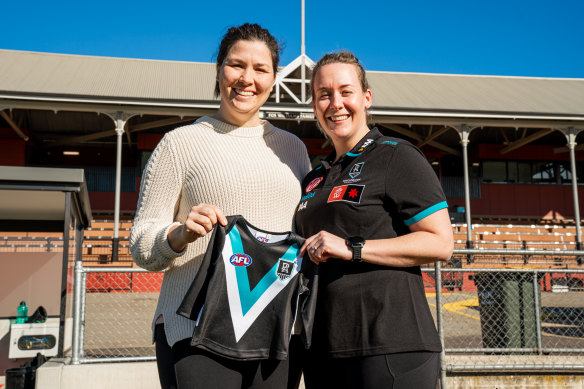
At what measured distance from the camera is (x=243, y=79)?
79.8 inches

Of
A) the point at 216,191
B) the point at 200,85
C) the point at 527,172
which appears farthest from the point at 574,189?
the point at 216,191

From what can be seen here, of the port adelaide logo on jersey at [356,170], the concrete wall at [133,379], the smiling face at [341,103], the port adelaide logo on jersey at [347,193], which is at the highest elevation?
the smiling face at [341,103]

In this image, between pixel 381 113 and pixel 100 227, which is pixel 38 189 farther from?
pixel 381 113

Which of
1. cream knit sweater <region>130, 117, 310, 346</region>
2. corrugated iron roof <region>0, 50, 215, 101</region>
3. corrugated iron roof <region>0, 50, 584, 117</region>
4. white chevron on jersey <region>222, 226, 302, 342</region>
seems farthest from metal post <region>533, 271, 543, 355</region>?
corrugated iron roof <region>0, 50, 215, 101</region>

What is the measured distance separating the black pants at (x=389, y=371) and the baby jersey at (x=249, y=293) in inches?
7.6

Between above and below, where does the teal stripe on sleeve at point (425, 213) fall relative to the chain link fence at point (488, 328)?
above

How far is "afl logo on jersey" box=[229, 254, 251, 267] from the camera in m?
1.79

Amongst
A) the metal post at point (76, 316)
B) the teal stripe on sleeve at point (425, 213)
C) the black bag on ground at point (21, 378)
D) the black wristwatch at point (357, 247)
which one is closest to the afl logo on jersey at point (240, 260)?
the black wristwatch at point (357, 247)

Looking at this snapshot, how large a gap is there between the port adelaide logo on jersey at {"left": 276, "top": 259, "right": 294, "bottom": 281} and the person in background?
105 millimetres

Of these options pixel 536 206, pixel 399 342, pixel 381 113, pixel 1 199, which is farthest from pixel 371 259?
pixel 536 206

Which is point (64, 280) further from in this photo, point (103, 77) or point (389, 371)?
point (103, 77)

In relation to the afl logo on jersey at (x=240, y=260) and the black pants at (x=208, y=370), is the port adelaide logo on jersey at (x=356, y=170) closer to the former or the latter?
the afl logo on jersey at (x=240, y=260)

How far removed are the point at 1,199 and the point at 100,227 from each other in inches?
413

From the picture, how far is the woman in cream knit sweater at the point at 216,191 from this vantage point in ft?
5.63
